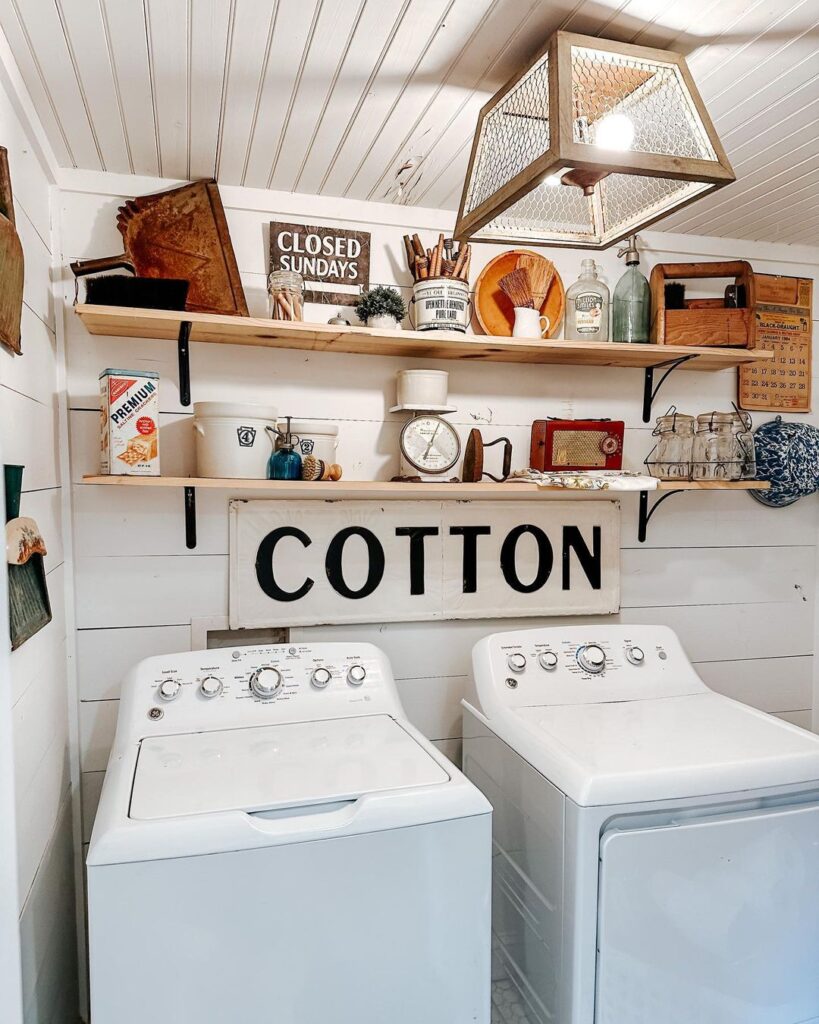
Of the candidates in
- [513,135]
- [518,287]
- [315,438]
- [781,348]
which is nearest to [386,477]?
[315,438]

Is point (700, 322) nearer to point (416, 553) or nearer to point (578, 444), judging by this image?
point (578, 444)

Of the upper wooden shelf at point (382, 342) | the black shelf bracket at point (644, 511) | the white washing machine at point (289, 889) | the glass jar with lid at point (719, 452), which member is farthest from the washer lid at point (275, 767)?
the glass jar with lid at point (719, 452)

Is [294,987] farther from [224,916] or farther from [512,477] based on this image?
[512,477]

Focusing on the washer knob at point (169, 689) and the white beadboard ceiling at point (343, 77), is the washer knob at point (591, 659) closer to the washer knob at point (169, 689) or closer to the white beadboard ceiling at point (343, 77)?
the washer knob at point (169, 689)

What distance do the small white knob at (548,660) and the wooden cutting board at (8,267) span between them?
55.2 inches

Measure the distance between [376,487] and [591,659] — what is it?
74cm

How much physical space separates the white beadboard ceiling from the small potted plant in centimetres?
29

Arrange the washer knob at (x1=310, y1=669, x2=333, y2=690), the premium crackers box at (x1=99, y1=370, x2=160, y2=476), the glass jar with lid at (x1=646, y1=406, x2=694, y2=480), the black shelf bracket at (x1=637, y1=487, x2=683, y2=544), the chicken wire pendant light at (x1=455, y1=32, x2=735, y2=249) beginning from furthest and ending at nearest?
the black shelf bracket at (x1=637, y1=487, x2=683, y2=544)
the glass jar with lid at (x1=646, y1=406, x2=694, y2=480)
the washer knob at (x1=310, y1=669, x2=333, y2=690)
the premium crackers box at (x1=99, y1=370, x2=160, y2=476)
the chicken wire pendant light at (x1=455, y1=32, x2=735, y2=249)

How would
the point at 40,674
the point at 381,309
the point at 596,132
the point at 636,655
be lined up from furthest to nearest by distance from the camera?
the point at 636,655
the point at 381,309
the point at 40,674
the point at 596,132

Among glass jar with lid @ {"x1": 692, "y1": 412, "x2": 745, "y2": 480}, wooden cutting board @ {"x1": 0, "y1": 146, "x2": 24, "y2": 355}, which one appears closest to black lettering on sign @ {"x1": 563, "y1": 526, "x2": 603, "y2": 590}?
glass jar with lid @ {"x1": 692, "y1": 412, "x2": 745, "y2": 480}

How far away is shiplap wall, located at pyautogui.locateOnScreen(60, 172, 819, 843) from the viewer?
6.10ft

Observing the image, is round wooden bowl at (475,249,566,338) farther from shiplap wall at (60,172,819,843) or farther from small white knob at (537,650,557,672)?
small white knob at (537,650,557,672)

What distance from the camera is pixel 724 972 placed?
1436 millimetres

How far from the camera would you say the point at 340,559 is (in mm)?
2020
